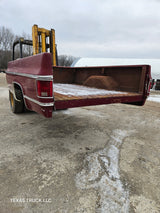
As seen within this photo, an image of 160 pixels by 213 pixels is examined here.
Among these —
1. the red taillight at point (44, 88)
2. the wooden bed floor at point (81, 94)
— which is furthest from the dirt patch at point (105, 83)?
the red taillight at point (44, 88)

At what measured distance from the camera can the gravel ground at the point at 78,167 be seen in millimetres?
1479

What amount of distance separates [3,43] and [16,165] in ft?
142

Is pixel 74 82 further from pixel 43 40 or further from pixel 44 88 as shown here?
pixel 44 88

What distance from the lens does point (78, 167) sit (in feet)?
6.59

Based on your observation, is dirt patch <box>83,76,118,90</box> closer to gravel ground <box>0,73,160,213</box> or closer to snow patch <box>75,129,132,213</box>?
gravel ground <box>0,73,160,213</box>

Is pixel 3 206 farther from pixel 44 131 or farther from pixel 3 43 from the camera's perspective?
pixel 3 43

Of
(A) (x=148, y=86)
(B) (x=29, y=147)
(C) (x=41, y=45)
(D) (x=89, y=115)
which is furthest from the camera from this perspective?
(C) (x=41, y=45)

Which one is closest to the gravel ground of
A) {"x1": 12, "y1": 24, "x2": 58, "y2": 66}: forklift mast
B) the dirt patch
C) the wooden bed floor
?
the wooden bed floor

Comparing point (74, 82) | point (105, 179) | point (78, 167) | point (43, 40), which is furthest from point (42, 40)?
point (105, 179)

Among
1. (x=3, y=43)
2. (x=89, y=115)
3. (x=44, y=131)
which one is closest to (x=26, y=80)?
(x=44, y=131)

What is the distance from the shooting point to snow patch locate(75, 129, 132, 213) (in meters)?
1.47

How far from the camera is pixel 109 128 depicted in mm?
3469

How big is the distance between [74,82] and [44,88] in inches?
138

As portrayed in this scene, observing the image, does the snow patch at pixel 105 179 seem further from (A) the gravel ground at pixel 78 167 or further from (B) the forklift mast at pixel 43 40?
(B) the forklift mast at pixel 43 40
